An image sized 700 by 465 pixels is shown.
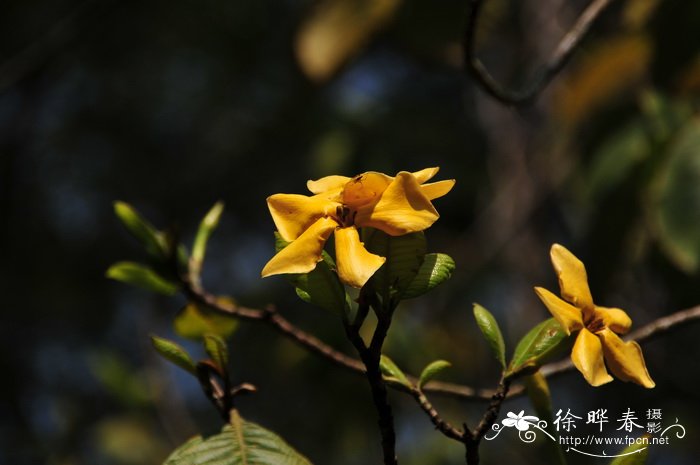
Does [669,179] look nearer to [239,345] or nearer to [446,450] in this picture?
[446,450]

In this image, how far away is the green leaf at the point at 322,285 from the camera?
72 centimetres

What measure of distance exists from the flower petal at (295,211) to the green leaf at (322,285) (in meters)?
0.02

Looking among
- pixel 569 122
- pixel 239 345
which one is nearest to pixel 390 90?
pixel 239 345

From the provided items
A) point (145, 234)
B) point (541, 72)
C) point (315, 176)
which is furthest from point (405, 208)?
point (315, 176)

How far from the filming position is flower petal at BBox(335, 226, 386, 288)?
652mm

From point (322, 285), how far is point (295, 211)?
6 cm

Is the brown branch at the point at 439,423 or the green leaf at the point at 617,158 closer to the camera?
the brown branch at the point at 439,423

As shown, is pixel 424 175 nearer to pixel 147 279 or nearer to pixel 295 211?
pixel 295 211

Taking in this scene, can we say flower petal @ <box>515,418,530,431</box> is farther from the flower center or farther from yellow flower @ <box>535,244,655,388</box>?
the flower center

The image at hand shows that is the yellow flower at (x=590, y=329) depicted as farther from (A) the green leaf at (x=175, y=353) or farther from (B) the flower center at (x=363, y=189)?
(A) the green leaf at (x=175, y=353)

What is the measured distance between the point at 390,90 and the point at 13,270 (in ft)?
6.14

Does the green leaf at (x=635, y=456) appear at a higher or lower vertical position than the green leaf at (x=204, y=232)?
lower

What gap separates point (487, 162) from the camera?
3141mm

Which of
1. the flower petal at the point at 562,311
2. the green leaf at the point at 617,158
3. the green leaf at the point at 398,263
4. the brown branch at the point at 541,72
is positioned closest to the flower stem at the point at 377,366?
the green leaf at the point at 398,263
